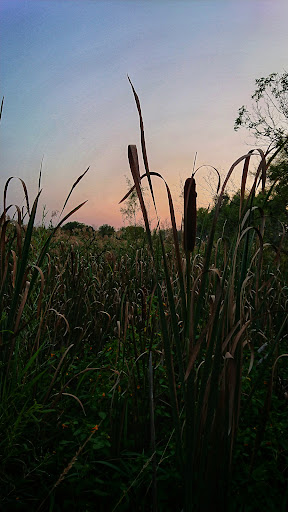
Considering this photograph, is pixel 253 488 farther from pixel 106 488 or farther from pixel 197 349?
pixel 197 349

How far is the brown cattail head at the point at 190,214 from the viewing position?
1.14 m

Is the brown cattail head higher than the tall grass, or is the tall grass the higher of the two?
the brown cattail head

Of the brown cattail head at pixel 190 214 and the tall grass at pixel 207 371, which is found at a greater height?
the brown cattail head at pixel 190 214

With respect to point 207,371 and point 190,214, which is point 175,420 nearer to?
point 207,371

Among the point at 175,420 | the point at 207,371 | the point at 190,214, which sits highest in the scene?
the point at 190,214

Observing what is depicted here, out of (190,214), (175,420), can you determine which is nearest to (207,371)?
(175,420)

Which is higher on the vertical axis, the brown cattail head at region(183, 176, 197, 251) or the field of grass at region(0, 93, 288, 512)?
the brown cattail head at region(183, 176, 197, 251)

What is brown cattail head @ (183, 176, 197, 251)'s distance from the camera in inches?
44.8

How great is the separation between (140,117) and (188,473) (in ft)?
3.52

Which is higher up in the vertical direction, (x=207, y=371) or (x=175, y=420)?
(x=207, y=371)

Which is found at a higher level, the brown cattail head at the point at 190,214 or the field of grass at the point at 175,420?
the brown cattail head at the point at 190,214

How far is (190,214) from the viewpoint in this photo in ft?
3.79

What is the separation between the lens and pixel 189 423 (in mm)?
1174

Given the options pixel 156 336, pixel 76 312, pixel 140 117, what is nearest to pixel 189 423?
pixel 140 117
